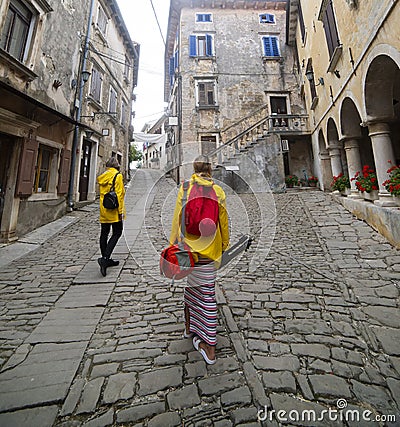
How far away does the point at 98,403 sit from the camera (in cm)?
151

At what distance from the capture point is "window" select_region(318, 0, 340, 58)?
6065mm

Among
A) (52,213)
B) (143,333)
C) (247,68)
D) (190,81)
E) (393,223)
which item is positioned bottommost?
(143,333)

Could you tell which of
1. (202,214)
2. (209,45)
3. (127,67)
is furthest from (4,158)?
(209,45)

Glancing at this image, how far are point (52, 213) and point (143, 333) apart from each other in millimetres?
6425

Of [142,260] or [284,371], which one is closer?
[284,371]

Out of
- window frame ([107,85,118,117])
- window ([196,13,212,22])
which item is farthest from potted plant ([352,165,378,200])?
window ([196,13,212,22])

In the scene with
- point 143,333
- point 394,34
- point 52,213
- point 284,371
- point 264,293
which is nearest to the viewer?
point 284,371

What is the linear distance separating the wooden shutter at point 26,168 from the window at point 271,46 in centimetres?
1415

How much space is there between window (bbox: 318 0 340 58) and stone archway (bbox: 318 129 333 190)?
3.33 metres

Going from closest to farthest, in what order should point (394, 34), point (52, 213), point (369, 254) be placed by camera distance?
1. point (394, 34)
2. point (369, 254)
3. point (52, 213)

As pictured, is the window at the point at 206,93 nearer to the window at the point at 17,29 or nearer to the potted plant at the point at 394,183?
the window at the point at 17,29

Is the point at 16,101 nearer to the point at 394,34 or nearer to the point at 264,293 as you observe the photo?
the point at 264,293

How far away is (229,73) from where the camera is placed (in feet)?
42.9

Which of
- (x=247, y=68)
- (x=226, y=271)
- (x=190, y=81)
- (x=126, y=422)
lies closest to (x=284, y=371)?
(x=126, y=422)
